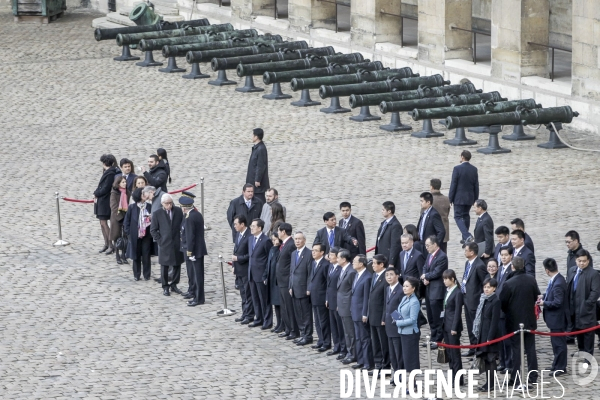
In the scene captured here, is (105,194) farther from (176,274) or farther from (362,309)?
(362,309)

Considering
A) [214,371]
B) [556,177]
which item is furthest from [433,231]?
[556,177]

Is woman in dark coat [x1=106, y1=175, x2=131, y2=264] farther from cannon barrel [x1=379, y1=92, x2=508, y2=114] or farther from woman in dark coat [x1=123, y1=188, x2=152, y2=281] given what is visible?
cannon barrel [x1=379, y1=92, x2=508, y2=114]

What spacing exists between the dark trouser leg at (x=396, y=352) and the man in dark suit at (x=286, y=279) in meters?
1.83

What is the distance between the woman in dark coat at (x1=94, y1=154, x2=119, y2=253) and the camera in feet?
69.1

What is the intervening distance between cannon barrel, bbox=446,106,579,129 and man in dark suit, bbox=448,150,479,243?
21.7 ft

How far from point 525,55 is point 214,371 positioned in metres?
16.1

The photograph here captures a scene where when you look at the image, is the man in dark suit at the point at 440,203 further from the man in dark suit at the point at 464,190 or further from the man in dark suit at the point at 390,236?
the man in dark suit at the point at 464,190

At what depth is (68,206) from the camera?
23.6m

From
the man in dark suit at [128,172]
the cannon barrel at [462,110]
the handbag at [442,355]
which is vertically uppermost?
the cannon barrel at [462,110]

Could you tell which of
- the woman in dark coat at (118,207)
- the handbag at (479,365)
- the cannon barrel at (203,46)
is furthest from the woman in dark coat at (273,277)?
the cannon barrel at (203,46)

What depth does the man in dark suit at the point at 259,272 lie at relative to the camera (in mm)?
17750

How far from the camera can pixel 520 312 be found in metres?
15.6

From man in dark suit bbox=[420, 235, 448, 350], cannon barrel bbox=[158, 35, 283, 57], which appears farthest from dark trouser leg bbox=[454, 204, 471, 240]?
cannon barrel bbox=[158, 35, 283, 57]

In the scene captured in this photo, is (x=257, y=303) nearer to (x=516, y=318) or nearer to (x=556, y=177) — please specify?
(x=516, y=318)
